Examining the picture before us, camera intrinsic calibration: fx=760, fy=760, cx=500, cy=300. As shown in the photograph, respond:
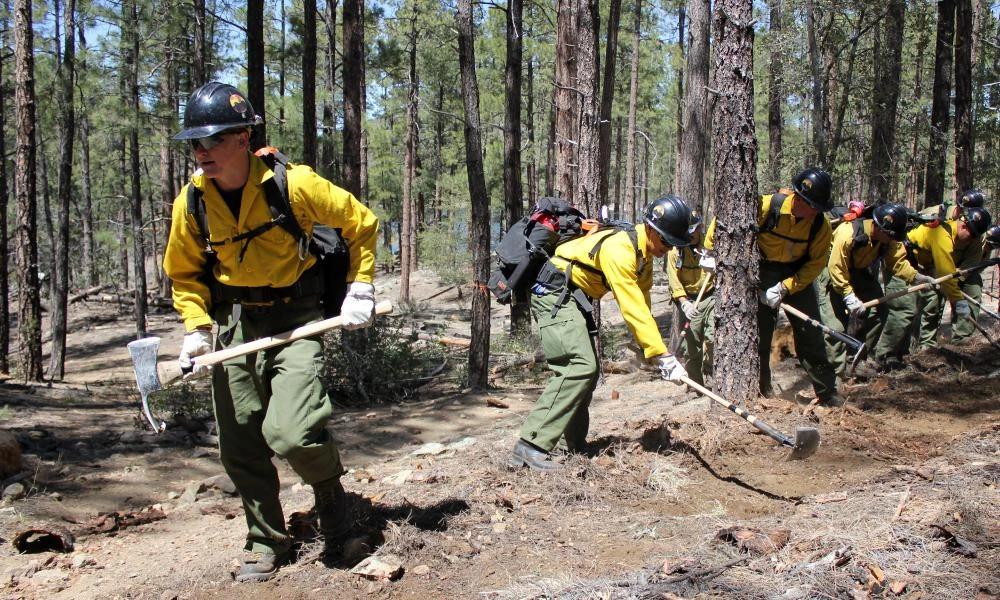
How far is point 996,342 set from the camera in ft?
31.5

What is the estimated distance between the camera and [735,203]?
232 inches

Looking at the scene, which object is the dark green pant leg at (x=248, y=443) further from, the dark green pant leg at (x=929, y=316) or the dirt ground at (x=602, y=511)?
the dark green pant leg at (x=929, y=316)

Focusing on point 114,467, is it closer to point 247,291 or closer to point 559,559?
point 247,291

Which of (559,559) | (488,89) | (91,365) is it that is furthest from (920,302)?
(488,89)

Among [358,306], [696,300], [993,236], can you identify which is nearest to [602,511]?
[358,306]

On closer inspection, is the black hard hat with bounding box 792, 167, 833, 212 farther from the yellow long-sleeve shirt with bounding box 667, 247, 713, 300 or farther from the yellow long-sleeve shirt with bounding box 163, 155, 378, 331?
the yellow long-sleeve shirt with bounding box 163, 155, 378, 331

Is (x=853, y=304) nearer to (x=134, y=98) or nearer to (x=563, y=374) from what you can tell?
(x=563, y=374)

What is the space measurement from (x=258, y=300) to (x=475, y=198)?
645 cm

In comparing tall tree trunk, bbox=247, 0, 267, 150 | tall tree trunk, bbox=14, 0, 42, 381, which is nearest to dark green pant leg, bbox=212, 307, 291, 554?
tall tree trunk, bbox=247, 0, 267, 150

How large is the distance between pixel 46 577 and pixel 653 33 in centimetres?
3071

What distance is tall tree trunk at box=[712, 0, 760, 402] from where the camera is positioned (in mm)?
5754

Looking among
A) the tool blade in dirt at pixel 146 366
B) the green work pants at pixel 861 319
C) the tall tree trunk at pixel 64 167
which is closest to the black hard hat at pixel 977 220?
the green work pants at pixel 861 319

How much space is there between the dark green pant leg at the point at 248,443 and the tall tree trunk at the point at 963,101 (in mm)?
12344

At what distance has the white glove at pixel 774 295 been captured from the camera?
255 inches
